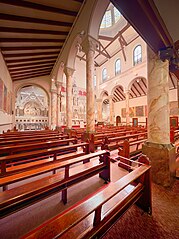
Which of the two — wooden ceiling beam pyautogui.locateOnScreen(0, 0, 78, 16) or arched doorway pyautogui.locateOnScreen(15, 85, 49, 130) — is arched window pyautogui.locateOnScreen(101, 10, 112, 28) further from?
wooden ceiling beam pyautogui.locateOnScreen(0, 0, 78, 16)

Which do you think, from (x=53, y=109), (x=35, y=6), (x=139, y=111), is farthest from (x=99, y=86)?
(x=35, y=6)

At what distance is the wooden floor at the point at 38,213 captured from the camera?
1.32 m

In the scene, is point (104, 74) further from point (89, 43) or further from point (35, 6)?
point (35, 6)

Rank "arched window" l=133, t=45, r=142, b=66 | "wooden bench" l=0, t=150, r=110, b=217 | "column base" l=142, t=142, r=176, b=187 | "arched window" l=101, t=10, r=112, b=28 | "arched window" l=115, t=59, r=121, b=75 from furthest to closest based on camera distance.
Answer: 1. "arched window" l=115, t=59, r=121, b=75
2. "arched window" l=101, t=10, r=112, b=28
3. "arched window" l=133, t=45, r=142, b=66
4. "column base" l=142, t=142, r=176, b=187
5. "wooden bench" l=0, t=150, r=110, b=217

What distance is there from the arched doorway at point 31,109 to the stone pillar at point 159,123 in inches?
506

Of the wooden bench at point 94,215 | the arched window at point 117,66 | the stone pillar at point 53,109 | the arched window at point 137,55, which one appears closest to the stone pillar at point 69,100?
the stone pillar at point 53,109

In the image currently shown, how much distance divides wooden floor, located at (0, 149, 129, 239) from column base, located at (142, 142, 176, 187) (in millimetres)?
1149

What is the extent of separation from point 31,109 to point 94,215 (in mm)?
15280

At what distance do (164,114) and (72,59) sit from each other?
23.6ft

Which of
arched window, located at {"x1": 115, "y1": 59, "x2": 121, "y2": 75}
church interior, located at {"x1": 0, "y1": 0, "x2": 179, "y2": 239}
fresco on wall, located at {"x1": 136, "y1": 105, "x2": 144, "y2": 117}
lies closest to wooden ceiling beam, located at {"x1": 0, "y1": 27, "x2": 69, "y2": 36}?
church interior, located at {"x1": 0, "y1": 0, "x2": 179, "y2": 239}

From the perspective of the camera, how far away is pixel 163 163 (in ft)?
7.59

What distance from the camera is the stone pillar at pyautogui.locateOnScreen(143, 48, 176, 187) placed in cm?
233

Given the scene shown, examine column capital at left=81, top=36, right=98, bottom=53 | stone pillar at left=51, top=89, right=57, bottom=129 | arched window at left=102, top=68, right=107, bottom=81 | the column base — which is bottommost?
the column base

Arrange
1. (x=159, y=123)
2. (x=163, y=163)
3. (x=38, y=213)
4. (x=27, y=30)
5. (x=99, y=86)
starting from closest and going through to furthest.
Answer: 1. (x=38, y=213)
2. (x=163, y=163)
3. (x=159, y=123)
4. (x=27, y=30)
5. (x=99, y=86)
